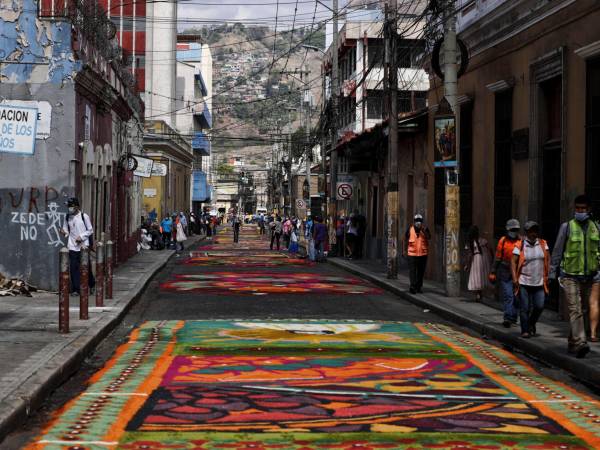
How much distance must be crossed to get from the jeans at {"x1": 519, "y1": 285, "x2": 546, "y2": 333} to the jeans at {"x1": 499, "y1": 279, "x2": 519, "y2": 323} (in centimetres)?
128

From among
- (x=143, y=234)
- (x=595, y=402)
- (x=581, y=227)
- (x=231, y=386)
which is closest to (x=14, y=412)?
(x=231, y=386)

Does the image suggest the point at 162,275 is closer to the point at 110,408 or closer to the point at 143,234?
the point at 143,234

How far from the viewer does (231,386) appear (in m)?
10.1

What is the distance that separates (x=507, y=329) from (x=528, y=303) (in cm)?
119

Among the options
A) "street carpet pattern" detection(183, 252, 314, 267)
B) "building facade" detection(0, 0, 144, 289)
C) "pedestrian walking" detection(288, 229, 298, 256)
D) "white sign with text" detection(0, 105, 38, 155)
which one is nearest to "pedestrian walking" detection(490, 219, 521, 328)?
"white sign with text" detection(0, 105, 38, 155)

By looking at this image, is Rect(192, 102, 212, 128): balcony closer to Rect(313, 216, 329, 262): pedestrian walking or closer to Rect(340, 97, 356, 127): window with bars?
Rect(340, 97, 356, 127): window with bars

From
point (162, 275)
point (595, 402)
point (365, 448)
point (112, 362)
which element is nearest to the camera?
point (365, 448)

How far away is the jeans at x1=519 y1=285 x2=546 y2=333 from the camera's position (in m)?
13.9

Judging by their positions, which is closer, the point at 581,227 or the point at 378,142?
the point at 581,227

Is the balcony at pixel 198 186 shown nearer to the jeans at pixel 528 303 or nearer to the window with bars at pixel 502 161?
the window with bars at pixel 502 161

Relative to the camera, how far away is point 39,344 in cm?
1211

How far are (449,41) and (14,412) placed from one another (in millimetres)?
14000

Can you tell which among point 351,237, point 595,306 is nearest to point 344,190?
point 351,237

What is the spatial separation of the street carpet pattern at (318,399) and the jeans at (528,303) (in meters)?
0.58
